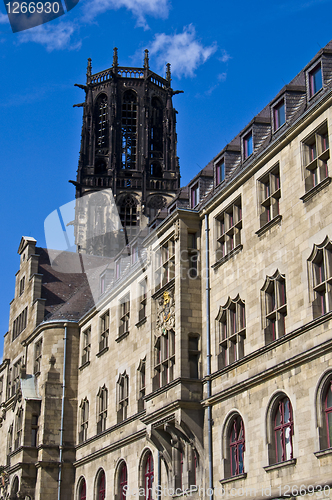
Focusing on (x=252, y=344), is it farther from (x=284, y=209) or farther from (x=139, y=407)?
(x=139, y=407)

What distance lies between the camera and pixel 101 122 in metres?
103

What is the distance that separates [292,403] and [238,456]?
472cm

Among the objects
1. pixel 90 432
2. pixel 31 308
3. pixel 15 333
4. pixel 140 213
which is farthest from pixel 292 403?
pixel 140 213

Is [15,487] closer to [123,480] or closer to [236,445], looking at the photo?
[123,480]

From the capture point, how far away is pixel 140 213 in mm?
94750

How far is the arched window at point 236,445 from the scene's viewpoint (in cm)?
3042

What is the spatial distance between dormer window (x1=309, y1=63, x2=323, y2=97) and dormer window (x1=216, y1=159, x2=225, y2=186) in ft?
24.0

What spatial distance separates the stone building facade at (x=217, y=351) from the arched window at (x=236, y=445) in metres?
0.12

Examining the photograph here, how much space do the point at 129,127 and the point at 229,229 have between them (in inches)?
2797

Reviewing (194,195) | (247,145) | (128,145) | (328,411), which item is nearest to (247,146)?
(247,145)

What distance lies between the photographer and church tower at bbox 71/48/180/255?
3826 inches

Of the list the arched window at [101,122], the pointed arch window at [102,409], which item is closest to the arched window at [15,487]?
the pointed arch window at [102,409]

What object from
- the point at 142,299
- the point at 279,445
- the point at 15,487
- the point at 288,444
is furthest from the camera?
the point at 15,487

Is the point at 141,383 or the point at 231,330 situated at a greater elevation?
the point at 141,383
